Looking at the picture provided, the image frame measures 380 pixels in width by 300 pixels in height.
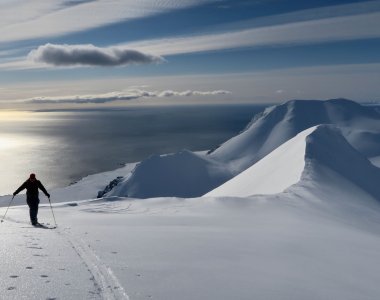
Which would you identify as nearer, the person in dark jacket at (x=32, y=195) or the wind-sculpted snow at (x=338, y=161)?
the person in dark jacket at (x=32, y=195)

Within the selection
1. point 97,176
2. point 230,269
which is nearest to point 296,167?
point 230,269

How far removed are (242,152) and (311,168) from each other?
122 meters

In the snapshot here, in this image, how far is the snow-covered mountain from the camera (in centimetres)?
10675

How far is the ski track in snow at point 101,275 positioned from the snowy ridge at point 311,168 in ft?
80.4

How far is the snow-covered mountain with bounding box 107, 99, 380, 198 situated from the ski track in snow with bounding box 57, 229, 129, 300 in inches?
3548

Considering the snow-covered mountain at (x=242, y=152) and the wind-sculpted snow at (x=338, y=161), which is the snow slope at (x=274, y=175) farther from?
the snow-covered mountain at (x=242, y=152)

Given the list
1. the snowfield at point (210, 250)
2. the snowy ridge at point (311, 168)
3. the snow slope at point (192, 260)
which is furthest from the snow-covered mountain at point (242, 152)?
the snow slope at point (192, 260)

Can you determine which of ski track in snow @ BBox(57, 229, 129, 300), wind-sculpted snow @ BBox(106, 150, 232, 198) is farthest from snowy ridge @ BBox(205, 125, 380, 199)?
wind-sculpted snow @ BBox(106, 150, 232, 198)

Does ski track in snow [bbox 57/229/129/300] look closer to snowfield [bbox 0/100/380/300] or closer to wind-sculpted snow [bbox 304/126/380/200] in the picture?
snowfield [bbox 0/100/380/300]

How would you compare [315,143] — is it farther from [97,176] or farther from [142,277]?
[97,176]

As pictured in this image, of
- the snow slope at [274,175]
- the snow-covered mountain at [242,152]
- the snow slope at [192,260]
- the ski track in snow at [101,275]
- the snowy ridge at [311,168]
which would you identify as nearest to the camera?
the ski track in snow at [101,275]

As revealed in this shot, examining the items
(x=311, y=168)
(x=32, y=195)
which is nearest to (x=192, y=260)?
(x=32, y=195)

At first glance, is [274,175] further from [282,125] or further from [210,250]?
[282,125]

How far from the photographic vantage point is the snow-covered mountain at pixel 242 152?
4203 inches
